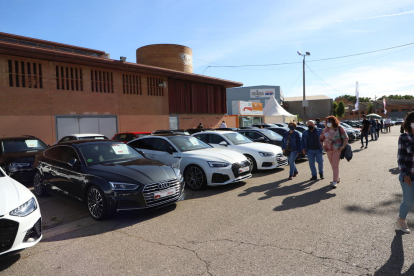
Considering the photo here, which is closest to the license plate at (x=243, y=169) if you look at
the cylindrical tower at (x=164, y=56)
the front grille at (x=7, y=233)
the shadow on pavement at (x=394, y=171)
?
the shadow on pavement at (x=394, y=171)

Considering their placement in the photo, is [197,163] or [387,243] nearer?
[387,243]

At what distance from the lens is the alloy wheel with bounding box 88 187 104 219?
5.23 metres

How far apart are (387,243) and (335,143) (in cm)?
367

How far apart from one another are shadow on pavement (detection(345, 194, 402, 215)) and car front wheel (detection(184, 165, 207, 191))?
3.26 meters

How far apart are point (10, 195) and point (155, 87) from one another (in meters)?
18.5

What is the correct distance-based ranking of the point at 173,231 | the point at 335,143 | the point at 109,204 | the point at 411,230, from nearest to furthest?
the point at 411,230 < the point at 173,231 < the point at 109,204 < the point at 335,143

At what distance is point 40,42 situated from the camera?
22.3m

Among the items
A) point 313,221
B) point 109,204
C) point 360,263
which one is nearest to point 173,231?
point 109,204

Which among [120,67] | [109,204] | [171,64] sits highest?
[171,64]

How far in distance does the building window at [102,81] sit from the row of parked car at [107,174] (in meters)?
9.15

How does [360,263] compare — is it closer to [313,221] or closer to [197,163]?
[313,221]

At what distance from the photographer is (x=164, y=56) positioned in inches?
1084

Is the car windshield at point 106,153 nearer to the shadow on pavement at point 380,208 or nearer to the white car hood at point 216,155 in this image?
the white car hood at point 216,155

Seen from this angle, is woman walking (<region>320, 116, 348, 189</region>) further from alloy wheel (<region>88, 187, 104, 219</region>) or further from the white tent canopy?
the white tent canopy
